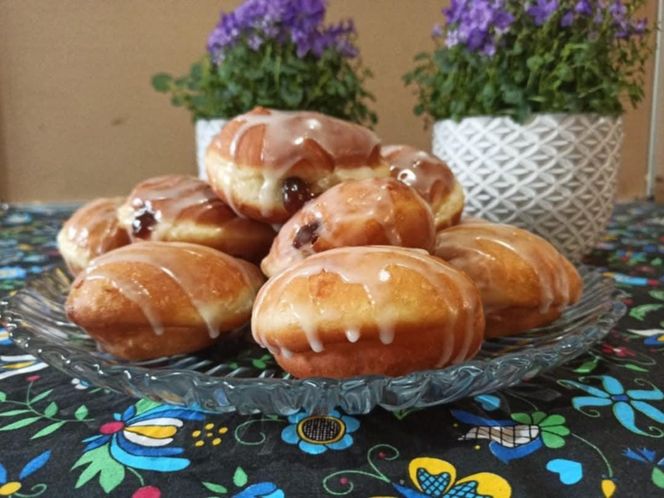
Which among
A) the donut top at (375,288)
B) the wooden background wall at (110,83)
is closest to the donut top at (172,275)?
the donut top at (375,288)

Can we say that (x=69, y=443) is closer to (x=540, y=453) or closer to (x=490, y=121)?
(x=540, y=453)

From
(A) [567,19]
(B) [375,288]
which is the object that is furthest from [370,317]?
(A) [567,19]

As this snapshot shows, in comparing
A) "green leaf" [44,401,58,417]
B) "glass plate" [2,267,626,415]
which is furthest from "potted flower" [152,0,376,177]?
"green leaf" [44,401,58,417]

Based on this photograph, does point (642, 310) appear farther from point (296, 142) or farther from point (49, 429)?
point (49, 429)

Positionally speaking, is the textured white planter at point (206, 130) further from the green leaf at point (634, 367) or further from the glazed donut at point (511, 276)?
the green leaf at point (634, 367)

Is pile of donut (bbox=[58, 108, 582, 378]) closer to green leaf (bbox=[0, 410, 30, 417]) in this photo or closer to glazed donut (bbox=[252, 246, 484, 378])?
glazed donut (bbox=[252, 246, 484, 378])

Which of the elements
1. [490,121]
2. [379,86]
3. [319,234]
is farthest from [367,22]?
[319,234]

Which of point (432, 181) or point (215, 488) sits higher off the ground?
point (432, 181)
